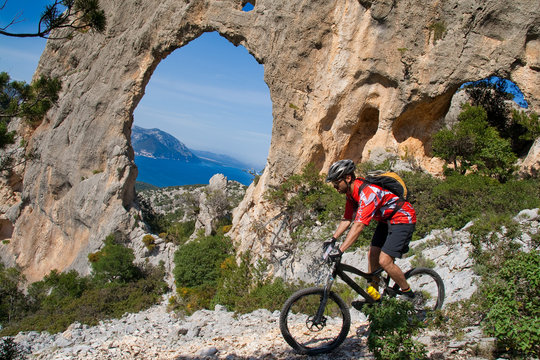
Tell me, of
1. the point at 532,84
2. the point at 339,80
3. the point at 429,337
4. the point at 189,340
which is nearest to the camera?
the point at 429,337

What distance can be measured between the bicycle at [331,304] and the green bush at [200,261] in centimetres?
1047

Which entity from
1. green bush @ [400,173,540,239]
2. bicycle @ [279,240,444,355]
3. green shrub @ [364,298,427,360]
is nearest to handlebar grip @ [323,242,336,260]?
bicycle @ [279,240,444,355]

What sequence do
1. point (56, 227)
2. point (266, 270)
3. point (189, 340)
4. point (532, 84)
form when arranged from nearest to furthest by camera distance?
point (189, 340)
point (532, 84)
point (266, 270)
point (56, 227)

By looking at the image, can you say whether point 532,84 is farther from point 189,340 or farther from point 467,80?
point 189,340

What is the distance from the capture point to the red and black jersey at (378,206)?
331cm

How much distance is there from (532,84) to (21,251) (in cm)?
2626

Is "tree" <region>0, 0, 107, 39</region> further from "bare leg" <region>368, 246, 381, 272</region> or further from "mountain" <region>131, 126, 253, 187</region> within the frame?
"mountain" <region>131, 126, 253, 187</region>

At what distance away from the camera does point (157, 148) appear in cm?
12625

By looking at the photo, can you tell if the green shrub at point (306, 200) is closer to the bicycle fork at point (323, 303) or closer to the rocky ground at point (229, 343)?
the rocky ground at point (229, 343)

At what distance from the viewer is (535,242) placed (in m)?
4.87

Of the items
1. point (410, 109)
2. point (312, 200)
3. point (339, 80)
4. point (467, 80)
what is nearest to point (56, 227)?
point (312, 200)

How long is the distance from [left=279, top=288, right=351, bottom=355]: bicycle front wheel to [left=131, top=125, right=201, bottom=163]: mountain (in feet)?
391

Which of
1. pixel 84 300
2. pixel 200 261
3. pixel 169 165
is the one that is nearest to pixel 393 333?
→ pixel 200 261

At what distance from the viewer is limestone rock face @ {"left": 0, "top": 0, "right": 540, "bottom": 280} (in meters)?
10.2
